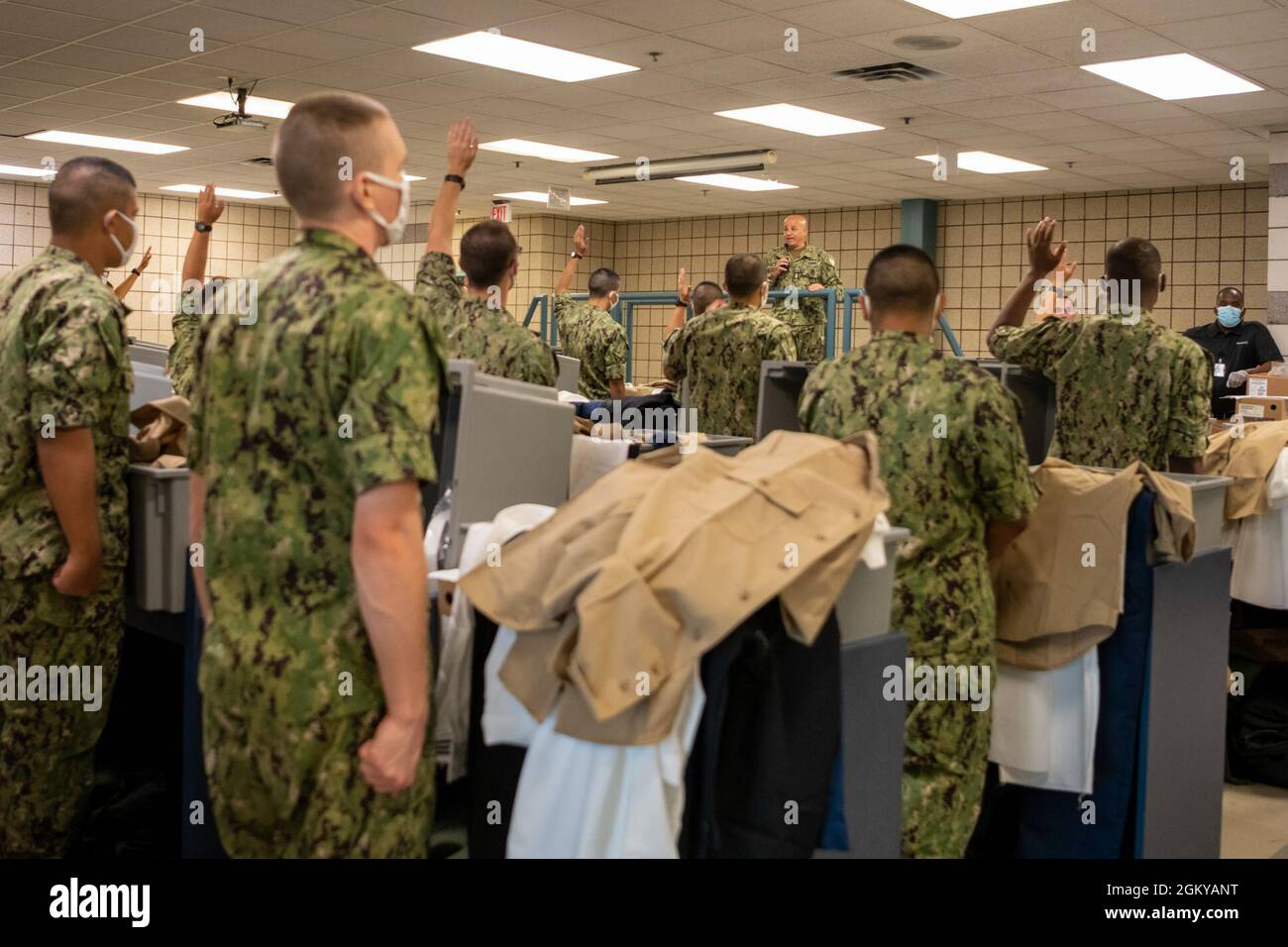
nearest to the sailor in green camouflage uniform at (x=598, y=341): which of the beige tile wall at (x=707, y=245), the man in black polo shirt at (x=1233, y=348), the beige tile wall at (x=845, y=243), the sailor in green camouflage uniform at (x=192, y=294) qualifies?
the sailor in green camouflage uniform at (x=192, y=294)

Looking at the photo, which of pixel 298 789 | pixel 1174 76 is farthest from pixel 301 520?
pixel 1174 76

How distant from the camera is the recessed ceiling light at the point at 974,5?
5.70m

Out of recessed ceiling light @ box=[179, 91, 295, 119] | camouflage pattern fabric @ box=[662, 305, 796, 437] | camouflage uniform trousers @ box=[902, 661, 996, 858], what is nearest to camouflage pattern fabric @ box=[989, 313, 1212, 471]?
camouflage pattern fabric @ box=[662, 305, 796, 437]

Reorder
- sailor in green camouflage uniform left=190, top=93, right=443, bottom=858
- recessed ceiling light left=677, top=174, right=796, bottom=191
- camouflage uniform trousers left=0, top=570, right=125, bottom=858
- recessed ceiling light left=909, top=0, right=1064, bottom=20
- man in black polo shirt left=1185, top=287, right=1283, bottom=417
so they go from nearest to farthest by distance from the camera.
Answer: sailor in green camouflage uniform left=190, top=93, right=443, bottom=858
camouflage uniform trousers left=0, top=570, right=125, bottom=858
recessed ceiling light left=909, top=0, right=1064, bottom=20
man in black polo shirt left=1185, top=287, right=1283, bottom=417
recessed ceiling light left=677, top=174, right=796, bottom=191

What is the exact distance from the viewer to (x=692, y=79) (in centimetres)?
746

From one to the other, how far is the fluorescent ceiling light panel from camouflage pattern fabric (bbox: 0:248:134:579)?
8398mm

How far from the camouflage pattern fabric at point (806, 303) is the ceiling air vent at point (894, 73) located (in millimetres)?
1084

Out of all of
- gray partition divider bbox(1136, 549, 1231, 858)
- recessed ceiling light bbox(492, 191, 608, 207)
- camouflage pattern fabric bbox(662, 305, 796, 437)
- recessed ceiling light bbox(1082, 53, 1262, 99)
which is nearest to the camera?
gray partition divider bbox(1136, 549, 1231, 858)

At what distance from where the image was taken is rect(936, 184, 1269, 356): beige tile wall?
11.0m

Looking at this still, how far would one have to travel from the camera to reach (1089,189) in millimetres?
11648

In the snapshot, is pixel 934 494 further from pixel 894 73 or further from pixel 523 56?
pixel 523 56

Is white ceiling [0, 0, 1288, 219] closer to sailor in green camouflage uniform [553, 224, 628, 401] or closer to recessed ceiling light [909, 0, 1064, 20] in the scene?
recessed ceiling light [909, 0, 1064, 20]

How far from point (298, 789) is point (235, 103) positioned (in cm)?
759
